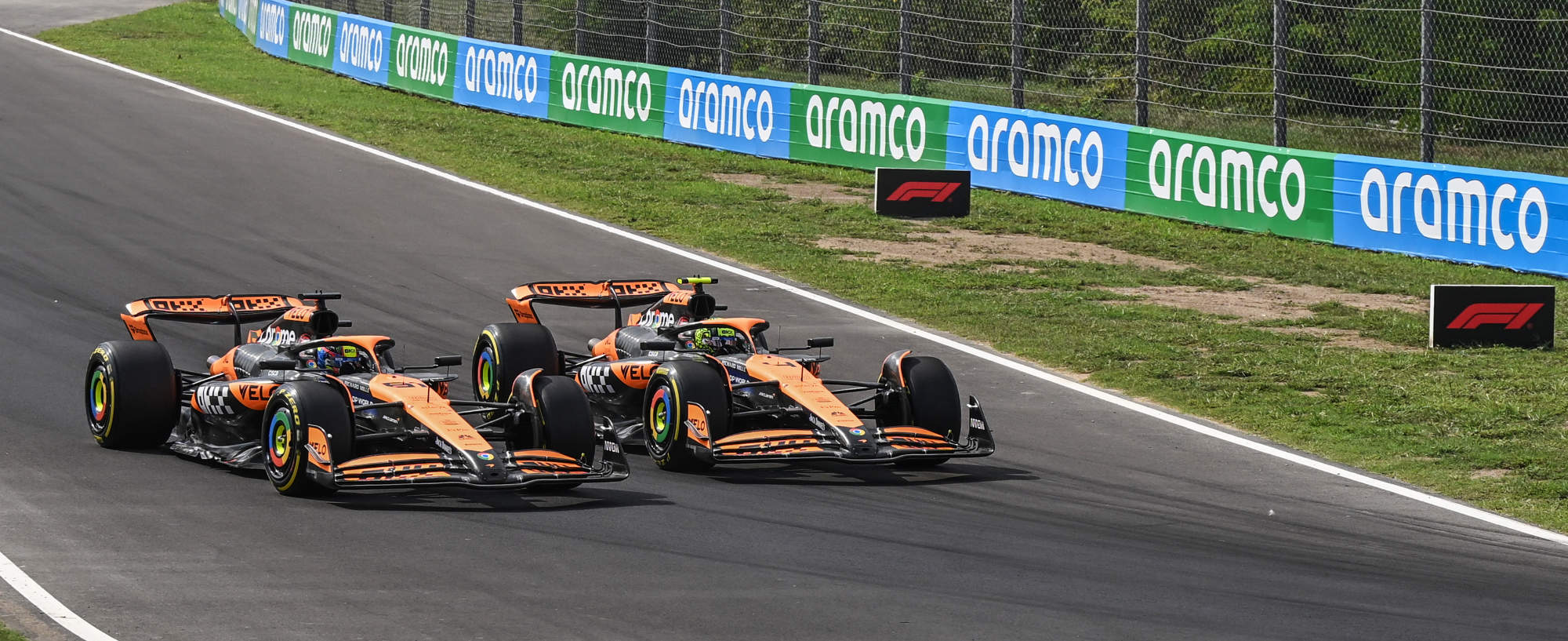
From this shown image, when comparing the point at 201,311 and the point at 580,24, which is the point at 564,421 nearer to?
the point at 201,311

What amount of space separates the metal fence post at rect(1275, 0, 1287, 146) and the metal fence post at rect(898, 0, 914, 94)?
5.77m

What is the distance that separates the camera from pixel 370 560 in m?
8.21

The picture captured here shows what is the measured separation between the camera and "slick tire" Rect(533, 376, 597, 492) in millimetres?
10008

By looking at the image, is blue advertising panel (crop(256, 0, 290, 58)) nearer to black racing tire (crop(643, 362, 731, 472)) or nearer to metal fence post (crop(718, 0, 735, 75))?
metal fence post (crop(718, 0, 735, 75))

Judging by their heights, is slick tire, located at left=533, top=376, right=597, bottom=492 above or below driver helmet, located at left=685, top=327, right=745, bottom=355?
below

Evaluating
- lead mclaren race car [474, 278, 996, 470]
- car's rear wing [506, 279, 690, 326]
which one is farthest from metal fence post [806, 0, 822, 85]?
lead mclaren race car [474, 278, 996, 470]

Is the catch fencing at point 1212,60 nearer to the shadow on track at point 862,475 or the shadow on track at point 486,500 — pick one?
the shadow on track at point 862,475

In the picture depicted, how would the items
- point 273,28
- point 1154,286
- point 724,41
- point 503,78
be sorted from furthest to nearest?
point 273,28, point 503,78, point 724,41, point 1154,286

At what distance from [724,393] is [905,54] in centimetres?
1476

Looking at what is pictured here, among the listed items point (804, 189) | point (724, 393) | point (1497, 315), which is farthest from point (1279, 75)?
point (724, 393)

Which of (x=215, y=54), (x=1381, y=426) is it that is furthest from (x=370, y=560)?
(x=215, y=54)

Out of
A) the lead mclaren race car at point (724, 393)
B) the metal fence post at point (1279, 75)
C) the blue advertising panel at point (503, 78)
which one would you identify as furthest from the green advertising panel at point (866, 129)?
the lead mclaren race car at point (724, 393)

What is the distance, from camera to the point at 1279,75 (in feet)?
66.2

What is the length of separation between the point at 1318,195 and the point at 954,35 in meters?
6.43
